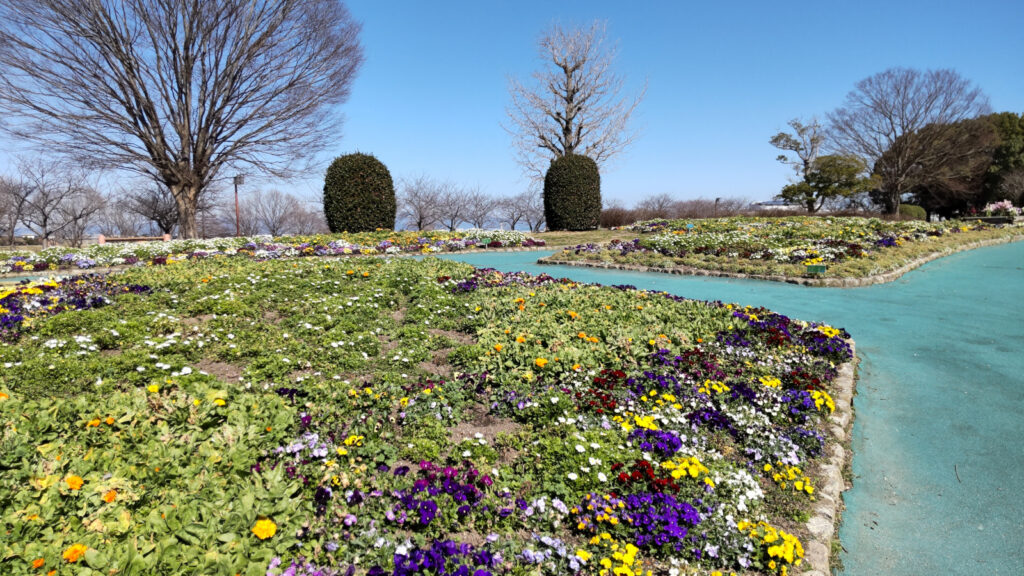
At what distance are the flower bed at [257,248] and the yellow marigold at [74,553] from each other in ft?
29.6

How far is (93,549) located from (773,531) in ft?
9.91

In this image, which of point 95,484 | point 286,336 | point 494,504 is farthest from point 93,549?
point 286,336

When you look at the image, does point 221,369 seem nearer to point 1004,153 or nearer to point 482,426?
point 482,426

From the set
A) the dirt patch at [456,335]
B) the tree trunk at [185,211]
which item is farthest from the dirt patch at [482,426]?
the tree trunk at [185,211]

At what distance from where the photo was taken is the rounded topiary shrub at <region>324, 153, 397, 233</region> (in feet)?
57.8

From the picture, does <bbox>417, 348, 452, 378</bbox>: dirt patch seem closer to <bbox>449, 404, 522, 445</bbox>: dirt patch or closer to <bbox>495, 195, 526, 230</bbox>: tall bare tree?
<bbox>449, 404, 522, 445</bbox>: dirt patch

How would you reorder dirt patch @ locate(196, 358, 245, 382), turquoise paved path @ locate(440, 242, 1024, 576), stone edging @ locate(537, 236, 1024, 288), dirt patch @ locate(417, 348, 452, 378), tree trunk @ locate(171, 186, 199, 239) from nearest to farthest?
1. turquoise paved path @ locate(440, 242, 1024, 576)
2. dirt patch @ locate(196, 358, 245, 382)
3. dirt patch @ locate(417, 348, 452, 378)
4. stone edging @ locate(537, 236, 1024, 288)
5. tree trunk @ locate(171, 186, 199, 239)

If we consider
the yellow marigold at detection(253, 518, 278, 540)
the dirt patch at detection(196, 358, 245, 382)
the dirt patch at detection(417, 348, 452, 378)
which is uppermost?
the dirt patch at detection(196, 358, 245, 382)

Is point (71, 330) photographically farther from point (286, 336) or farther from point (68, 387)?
point (286, 336)

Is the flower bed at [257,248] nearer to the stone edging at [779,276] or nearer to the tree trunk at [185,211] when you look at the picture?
the stone edging at [779,276]

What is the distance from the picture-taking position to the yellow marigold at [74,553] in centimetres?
195

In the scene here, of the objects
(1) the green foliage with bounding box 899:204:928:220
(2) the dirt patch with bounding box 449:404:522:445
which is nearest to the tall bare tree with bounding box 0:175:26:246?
(2) the dirt patch with bounding box 449:404:522:445

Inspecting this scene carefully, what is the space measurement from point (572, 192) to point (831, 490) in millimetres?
19299

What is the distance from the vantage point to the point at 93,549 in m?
1.99
